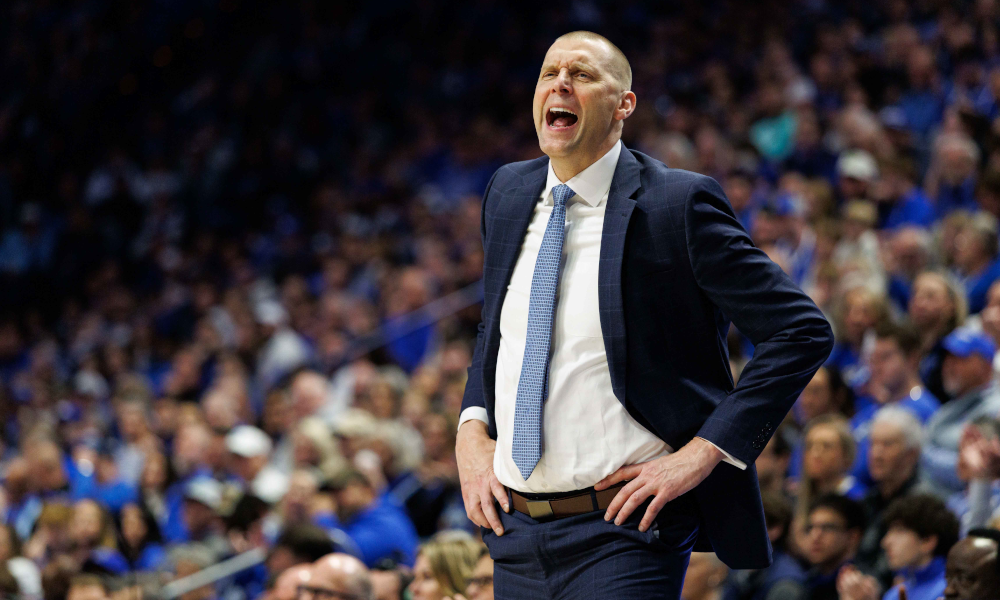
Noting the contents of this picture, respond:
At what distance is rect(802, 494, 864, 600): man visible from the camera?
343 centimetres

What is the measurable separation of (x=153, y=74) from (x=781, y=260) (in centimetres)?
742

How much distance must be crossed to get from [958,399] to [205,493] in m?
3.46

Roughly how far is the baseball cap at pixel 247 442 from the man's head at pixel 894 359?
129 inches

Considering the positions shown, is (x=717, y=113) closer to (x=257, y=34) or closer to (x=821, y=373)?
(x=821, y=373)

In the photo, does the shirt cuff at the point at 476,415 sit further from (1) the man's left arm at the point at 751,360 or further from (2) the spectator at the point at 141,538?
(2) the spectator at the point at 141,538

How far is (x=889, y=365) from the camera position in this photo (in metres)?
4.19

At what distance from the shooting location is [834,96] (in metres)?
7.60

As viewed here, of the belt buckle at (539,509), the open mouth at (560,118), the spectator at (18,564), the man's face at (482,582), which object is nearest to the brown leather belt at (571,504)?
the belt buckle at (539,509)

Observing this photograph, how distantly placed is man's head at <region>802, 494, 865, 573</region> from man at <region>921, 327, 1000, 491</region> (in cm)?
39

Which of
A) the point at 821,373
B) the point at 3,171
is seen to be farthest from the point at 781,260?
the point at 3,171

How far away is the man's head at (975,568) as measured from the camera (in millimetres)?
2798

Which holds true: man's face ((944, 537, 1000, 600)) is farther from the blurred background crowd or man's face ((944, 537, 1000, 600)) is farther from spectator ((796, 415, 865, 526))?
spectator ((796, 415, 865, 526))

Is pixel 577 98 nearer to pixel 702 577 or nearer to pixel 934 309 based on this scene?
pixel 702 577

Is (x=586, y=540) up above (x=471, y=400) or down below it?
below
